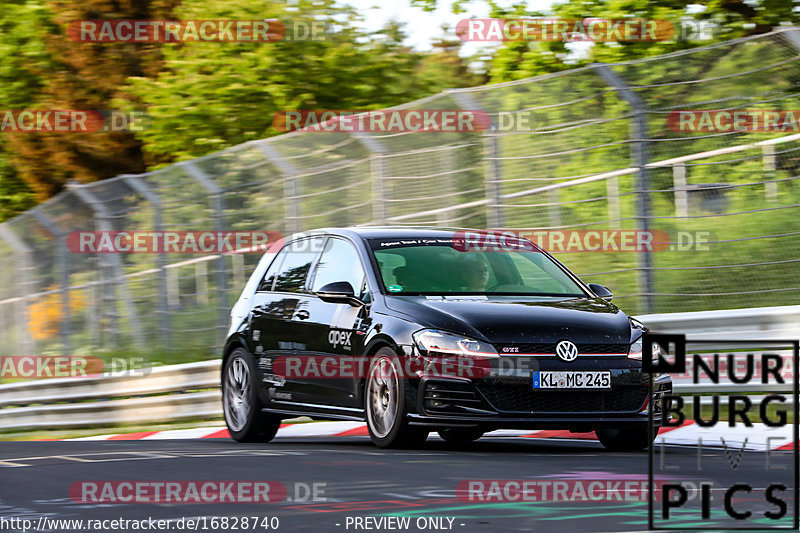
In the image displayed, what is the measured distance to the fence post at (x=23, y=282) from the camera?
19.6m

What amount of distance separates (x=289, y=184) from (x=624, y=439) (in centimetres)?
651

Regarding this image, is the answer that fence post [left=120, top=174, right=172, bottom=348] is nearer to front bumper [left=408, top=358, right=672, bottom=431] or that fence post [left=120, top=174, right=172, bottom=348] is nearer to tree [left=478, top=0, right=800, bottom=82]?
tree [left=478, top=0, right=800, bottom=82]

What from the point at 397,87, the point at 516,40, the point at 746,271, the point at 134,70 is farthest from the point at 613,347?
the point at 134,70

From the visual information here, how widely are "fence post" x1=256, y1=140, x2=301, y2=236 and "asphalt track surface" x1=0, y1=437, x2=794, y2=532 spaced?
4311mm

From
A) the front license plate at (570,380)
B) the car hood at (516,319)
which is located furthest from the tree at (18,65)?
the front license plate at (570,380)

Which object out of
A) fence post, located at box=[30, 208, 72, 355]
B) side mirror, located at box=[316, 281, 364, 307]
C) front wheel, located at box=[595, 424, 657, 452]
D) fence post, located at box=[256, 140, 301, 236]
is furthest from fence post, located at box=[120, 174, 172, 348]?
front wheel, located at box=[595, 424, 657, 452]

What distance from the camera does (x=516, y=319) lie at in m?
9.42

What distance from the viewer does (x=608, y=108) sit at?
492 inches

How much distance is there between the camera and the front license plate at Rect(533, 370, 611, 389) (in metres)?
9.22

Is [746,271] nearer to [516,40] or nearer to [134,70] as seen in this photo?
[516,40]

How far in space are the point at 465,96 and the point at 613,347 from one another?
14.8 ft

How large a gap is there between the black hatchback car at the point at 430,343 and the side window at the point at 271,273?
0.05 feet

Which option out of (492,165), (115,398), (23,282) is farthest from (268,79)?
(492,165)

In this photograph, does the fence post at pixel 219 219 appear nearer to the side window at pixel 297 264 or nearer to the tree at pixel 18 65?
the side window at pixel 297 264
